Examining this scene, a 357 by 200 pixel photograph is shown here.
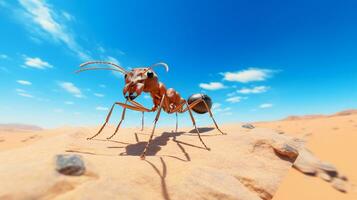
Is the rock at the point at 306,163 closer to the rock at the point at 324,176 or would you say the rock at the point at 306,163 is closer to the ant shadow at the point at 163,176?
the rock at the point at 324,176

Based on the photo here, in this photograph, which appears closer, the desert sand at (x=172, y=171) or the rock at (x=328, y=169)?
the desert sand at (x=172, y=171)

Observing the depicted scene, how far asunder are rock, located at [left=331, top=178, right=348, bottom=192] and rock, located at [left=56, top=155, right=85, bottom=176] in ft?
18.2

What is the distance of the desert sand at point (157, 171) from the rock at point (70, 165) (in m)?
0.06

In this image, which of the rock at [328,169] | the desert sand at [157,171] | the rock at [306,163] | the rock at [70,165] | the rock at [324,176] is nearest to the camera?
the desert sand at [157,171]

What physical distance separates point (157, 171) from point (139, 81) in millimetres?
2823

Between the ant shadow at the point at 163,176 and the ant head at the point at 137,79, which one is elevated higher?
the ant head at the point at 137,79

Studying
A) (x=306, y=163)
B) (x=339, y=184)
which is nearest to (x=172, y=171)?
(x=306, y=163)

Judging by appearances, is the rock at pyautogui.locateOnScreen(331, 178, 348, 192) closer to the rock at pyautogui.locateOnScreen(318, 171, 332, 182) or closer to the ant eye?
the rock at pyautogui.locateOnScreen(318, 171, 332, 182)

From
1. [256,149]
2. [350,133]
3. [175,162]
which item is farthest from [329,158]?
[175,162]

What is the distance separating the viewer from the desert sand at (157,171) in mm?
2346

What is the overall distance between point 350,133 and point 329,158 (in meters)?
4.96

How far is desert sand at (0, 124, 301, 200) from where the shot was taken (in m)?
2.35

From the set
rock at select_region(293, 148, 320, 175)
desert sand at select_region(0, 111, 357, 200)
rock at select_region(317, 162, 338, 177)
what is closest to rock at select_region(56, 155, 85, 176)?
desert sand at select_region(0, 111, 357, 200)

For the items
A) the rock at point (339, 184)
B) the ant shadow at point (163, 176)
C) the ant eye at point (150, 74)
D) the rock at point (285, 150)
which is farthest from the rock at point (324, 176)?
the ant eye at point (150, 74)
